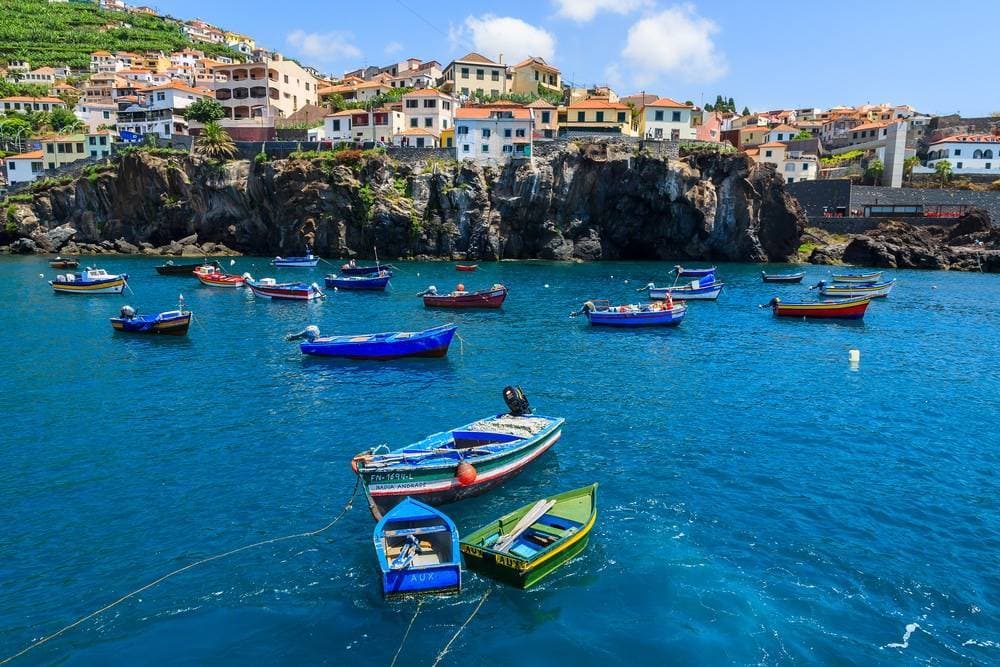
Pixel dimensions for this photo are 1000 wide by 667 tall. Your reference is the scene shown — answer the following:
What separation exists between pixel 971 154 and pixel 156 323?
123m

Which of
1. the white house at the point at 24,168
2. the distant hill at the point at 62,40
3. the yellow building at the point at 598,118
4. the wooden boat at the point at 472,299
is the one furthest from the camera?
the distant hill at the point at 62,40

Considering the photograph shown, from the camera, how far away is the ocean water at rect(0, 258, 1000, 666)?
12375mm

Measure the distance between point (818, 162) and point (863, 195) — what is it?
74.7ft

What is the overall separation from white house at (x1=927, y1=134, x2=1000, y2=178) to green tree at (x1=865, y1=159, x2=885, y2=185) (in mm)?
10675

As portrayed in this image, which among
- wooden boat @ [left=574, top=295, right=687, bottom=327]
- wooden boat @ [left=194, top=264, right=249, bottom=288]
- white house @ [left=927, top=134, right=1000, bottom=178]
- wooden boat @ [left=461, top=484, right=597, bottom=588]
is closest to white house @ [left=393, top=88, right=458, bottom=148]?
wooden boat @ [left=194, top=264, right=249, bottom=288]

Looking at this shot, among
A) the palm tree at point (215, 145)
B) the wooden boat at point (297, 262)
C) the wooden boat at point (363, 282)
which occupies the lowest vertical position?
the wooden boat at point (363, 282)

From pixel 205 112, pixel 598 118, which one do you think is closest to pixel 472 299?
pixel 598 118

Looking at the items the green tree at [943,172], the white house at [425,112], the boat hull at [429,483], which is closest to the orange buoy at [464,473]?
the boat hull at [429,483]

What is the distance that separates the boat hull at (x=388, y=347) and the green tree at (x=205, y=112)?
79.4 m

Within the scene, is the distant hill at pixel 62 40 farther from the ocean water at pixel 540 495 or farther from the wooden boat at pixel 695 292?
the wooden boat at pixel 695 292

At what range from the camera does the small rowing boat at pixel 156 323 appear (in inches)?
1505

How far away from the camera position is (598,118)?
93875 millimetres

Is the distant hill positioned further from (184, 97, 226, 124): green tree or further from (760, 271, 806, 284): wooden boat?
(760, 271, 806, 284): wooden boat

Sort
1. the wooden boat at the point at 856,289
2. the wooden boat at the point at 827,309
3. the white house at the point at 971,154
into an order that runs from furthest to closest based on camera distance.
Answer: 1. the white house at the point at 971,154
2. the wooden boat at the point at 856,289
3. the wooden boat at the point at 827,309
